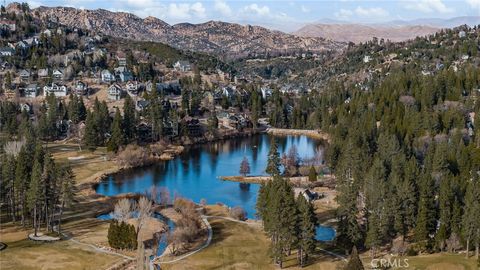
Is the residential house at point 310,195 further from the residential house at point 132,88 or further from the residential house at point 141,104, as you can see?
the residential house at point 132,88

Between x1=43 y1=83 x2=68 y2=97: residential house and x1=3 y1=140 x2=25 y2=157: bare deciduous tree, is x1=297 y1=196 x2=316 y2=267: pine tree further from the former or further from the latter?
x1=43 y1=83 x2=68 y2=97: residential house

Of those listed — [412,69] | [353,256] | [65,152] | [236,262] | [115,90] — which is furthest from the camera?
[412,69]

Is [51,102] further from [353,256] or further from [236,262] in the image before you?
[353,256]

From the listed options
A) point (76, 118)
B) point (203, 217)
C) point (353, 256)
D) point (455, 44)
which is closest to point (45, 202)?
point (203, 217)

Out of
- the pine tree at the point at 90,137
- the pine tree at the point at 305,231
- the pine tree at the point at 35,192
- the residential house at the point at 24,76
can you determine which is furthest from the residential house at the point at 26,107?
the pine tree at the point at 305,231

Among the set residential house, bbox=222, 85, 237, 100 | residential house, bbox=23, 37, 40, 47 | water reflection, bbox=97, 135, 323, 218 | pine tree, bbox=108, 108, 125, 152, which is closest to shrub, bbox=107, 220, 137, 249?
water reflection, bbox=97, 135, 323, 218

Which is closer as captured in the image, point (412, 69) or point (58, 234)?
point (58, 234)
